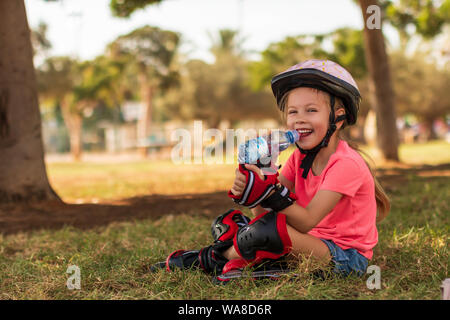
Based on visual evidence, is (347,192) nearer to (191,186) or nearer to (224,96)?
(191,186)

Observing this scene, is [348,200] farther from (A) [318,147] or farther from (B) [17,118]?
(B) [17,118]

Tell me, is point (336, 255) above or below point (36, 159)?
below

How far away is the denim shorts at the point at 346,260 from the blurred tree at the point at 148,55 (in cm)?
2180

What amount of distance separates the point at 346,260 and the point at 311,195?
44cm

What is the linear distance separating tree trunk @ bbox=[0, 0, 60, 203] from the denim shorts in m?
4.49

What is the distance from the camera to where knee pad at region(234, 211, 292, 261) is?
2.48 metres

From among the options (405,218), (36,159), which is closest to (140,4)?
(36,159)

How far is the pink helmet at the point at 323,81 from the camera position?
2.66 metres

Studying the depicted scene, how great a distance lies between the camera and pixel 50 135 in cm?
5038

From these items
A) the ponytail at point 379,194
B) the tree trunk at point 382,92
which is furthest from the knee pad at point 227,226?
the tree trunk at point 382,92

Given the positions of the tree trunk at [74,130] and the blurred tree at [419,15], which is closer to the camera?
the blurred tree at [419,15]

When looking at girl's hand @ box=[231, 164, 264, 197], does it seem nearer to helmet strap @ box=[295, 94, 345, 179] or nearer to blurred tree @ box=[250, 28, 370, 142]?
helmet strap @ box=[295, 94, 345, 179]

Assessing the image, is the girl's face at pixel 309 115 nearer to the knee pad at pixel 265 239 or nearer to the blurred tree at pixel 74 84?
the knee pad at pixel 265 239
